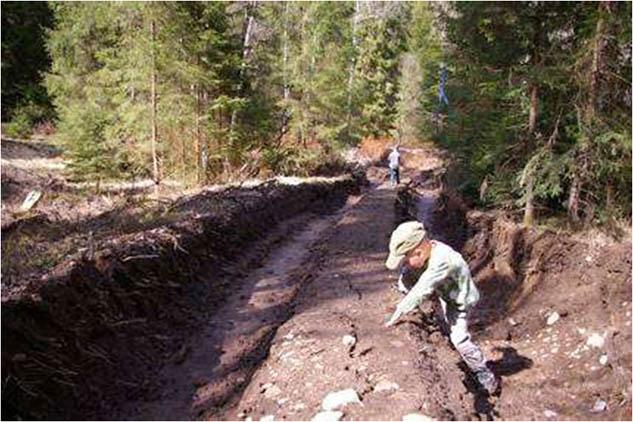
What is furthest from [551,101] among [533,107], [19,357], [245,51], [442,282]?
[245,51]

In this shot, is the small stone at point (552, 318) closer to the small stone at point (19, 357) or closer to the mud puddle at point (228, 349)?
the mud puddle at point (228, 349)

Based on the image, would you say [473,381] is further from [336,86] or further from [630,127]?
[336,86]

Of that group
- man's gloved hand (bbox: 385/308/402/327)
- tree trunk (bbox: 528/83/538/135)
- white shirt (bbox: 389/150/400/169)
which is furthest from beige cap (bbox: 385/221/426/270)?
white shirt (bbox: 389/150/400/169)

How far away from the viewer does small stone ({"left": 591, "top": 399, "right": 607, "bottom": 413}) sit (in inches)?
299

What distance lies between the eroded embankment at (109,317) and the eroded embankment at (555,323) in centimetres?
370

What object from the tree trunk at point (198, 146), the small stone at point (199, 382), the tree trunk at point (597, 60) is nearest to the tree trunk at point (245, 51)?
the tree trunk at point (198, 146)

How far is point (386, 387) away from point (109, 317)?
3.69 meters

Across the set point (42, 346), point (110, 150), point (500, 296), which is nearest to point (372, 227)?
point (500, 296)

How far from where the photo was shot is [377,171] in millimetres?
41000

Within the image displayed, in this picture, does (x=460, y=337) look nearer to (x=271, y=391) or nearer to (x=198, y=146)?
(x=271, y=391)

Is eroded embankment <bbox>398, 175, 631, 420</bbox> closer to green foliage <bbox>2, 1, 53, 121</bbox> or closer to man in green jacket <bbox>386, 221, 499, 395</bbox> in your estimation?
man in green jacket <bbox>386, 221, 499, 395</bbox>

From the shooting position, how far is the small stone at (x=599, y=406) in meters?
7.60

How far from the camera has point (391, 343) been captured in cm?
732

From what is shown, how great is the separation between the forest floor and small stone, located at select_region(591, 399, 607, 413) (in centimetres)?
2
